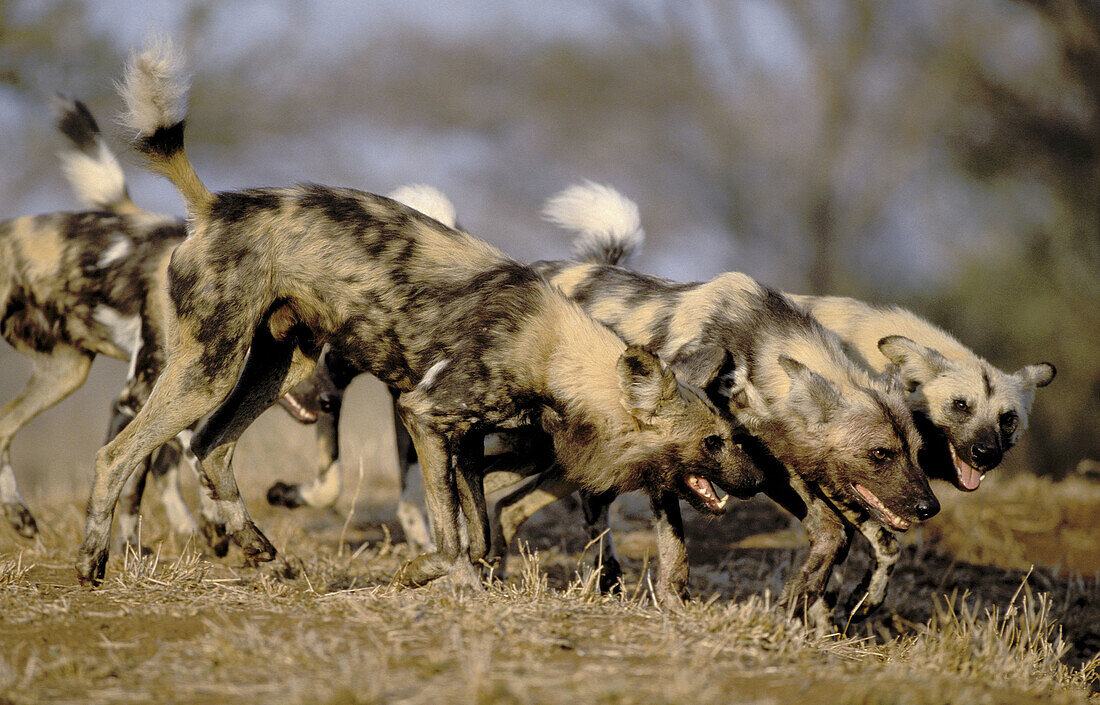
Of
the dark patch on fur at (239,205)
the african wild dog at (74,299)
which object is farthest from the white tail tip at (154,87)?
the african wild dog at (74,299)

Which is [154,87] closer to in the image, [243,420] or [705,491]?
[243,420]

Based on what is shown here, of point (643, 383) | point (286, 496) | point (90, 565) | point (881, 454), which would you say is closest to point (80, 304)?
point (286, 496)

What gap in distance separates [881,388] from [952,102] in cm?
769

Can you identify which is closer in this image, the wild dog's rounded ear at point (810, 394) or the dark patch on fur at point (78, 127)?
the wild dog's rounded ear at point (810, 394)

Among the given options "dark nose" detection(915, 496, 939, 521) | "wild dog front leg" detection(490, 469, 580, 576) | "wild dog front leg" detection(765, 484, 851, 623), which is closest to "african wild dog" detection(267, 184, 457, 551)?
"wild dog front leg" detection(490, 469, 580, 576)

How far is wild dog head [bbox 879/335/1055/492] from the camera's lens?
13.7ft

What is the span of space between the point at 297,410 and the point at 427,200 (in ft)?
3.92

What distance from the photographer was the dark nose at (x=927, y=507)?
3404 millimetres

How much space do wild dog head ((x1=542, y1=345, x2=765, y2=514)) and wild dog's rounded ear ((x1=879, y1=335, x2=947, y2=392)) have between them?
105 centimetres

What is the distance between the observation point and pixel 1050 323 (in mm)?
10148

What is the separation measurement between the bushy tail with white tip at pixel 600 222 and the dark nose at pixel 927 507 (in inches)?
81.3

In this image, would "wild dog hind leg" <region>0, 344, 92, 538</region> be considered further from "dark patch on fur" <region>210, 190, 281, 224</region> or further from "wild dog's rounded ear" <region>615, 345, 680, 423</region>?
"wild dog's rounded ear" <region>615, 345, 680, 423</region>

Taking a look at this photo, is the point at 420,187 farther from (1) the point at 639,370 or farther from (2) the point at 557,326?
(1) the point at 639,370

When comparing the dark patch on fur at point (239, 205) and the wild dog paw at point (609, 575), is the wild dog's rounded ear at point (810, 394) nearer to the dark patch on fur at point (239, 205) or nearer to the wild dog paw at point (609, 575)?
the wild dog paw at point (609, 575)
